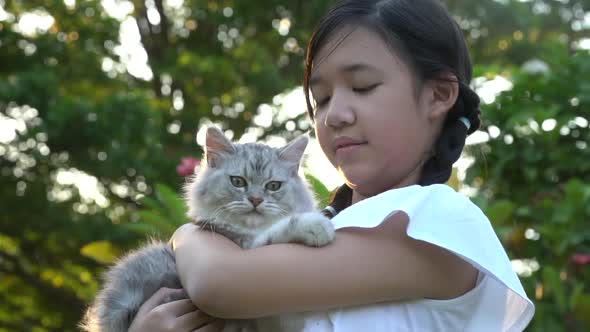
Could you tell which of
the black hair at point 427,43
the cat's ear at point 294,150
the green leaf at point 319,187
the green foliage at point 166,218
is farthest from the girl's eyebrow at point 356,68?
the green foliage at point 166,218

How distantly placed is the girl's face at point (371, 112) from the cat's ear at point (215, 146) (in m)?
0.49

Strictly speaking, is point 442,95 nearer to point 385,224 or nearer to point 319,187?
point 385,224

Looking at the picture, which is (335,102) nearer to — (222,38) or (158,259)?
(158,259)

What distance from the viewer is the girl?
66.8 inches

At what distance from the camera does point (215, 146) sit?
243cm

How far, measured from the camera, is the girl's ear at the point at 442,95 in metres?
2.02

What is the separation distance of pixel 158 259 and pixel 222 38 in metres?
6.99

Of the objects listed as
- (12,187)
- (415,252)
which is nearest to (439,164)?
(415,252)

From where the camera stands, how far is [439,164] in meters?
2.01

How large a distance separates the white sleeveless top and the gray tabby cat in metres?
0.13

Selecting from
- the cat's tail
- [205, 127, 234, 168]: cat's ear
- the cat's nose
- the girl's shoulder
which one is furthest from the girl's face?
the cat's tail

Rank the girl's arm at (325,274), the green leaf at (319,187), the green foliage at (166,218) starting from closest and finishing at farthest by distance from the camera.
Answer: the girl's arm at (325,274)
the green leaf at (319,187)
the green foliage at (166,218)

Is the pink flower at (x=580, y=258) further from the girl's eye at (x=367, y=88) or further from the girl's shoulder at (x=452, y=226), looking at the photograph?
the girl's eye at (x=367, y=88)

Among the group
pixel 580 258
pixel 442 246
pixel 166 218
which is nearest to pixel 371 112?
pixel 442 246
